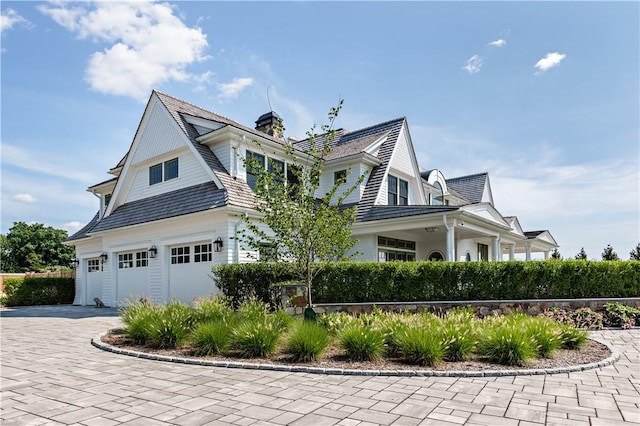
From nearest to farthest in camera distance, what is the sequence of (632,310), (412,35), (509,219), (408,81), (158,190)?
1. (632,310)
2. (412,35)
3. (408,81)
4. (158,190)
5. (509,219)

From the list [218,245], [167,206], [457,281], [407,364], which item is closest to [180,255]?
[167,206]

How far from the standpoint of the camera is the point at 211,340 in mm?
7543

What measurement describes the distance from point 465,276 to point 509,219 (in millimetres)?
14507

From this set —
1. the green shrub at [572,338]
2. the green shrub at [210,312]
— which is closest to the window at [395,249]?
the green shrub at [210,312]

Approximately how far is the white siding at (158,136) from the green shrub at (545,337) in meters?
13.4

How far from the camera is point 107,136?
16016 mm

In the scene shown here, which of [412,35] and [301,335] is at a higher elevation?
[412,35]

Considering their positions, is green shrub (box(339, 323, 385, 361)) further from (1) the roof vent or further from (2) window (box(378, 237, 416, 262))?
(1) the roof vent

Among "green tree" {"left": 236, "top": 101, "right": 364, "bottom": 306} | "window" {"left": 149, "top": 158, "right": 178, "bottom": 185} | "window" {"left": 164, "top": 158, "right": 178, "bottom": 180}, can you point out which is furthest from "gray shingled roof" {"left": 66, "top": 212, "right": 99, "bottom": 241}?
"green tree" {"left": 236, "top": 101, "right": 364, "bottom": 306}

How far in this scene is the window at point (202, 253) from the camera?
49.9ft

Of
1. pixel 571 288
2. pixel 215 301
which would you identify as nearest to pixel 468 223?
pixel 571 288

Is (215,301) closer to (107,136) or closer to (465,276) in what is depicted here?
(465,276)

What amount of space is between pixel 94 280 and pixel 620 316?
70.5ft

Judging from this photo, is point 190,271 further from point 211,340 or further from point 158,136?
point 211,340
